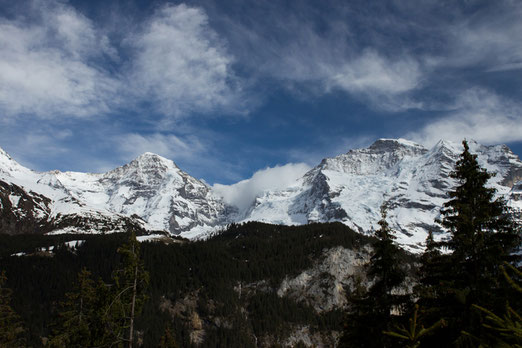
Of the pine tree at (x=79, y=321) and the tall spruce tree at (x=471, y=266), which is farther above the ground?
the tall spruce tree at (x=471, y=266)

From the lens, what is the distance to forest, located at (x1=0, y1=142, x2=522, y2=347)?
52.1ft

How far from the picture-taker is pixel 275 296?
17838 cm

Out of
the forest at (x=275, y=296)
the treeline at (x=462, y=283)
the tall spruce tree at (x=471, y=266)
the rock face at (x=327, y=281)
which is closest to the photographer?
the treeline at (x=462, y=283)

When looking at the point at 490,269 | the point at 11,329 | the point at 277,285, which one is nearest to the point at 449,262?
the point at 490,269

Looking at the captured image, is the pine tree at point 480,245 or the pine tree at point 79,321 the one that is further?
the pine tree at point 79,321

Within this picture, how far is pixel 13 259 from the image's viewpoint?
185 m

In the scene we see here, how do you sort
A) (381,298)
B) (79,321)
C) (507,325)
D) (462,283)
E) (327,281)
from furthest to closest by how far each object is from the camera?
(327,281) < (79,321) < (381,298) < (462,283) < (507,325)

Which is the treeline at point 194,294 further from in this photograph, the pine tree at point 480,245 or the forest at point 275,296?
the pine tree at point 480,245

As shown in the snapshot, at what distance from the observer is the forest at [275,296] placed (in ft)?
52.1

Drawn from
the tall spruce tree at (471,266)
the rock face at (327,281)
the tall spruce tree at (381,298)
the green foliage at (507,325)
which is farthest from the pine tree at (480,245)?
the rock face at (327,281)

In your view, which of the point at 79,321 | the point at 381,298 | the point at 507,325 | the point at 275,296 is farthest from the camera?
the point at 275,296

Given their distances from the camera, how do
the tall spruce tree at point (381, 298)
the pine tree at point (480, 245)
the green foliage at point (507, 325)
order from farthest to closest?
the tall spruce tree at point (381, 298) < the pine tree at point (480, 245) < the green foliage at point (507, 325)

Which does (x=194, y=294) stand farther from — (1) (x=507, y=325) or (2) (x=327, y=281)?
(1) (x=507, y=325)

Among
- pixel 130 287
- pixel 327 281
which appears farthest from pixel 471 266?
pixel 327 281
